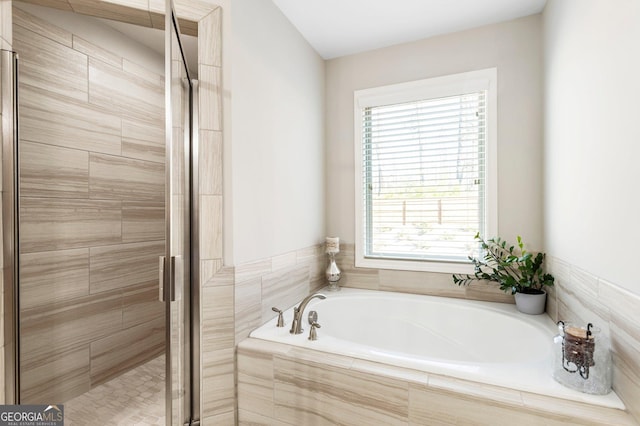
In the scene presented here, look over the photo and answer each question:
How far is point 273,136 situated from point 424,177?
3.94 feet

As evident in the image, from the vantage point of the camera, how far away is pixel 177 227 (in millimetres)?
1159

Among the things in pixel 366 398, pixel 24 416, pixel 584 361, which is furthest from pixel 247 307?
pixel 584 361

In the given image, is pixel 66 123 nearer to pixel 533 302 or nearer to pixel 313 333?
pixel 313 333

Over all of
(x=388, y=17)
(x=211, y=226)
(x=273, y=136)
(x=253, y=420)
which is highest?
(x=388, y=17)

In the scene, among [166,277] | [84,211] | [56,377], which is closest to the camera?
[166,277]

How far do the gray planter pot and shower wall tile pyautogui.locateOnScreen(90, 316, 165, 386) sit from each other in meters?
2.60

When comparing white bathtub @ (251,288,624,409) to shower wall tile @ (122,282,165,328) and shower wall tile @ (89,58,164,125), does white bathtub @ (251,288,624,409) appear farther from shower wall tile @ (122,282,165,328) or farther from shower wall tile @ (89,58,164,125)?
shower wall tile @ (89,58,164,125)

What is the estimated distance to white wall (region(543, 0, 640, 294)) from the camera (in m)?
1.06

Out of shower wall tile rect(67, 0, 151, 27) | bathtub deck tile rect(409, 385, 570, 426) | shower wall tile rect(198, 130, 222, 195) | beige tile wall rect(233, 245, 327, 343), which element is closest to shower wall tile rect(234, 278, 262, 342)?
beige tile wall rect(233, 245, 327, 343)

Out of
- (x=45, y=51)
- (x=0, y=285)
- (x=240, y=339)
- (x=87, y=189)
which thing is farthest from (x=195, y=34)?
(x=240, y=339)

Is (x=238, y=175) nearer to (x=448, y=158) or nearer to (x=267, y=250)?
(x=267, y=250)

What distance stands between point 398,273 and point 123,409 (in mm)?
1998

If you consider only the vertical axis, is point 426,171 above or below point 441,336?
above

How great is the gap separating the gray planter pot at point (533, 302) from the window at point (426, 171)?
411 mm
